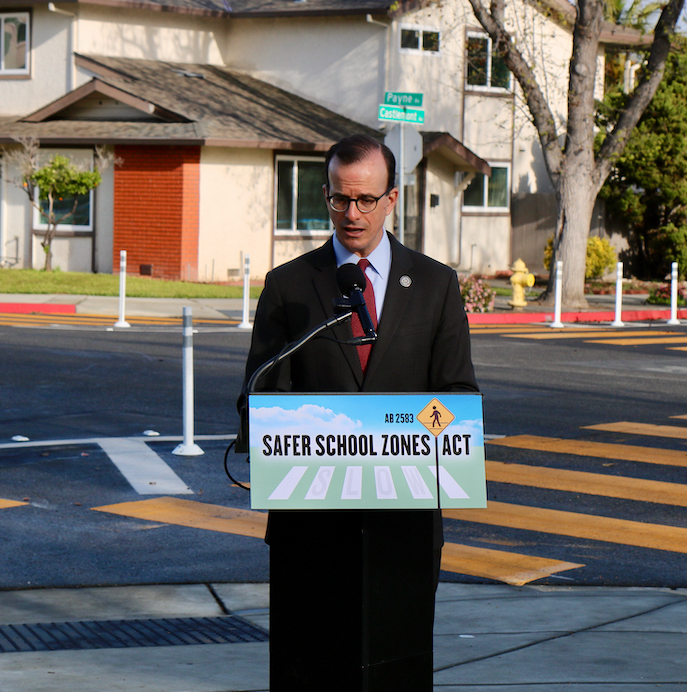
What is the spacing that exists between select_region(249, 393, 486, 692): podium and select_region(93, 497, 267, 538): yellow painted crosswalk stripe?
3906 mm

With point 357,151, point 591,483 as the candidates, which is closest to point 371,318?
point 357,151

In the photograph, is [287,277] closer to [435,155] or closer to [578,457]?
[578,457]

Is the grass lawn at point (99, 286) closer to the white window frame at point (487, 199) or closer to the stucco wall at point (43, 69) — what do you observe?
the stucco wall at point (43, 69)

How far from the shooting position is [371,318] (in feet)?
11.2

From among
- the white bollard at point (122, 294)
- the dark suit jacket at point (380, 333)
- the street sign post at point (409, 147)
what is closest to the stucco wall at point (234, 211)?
the street sign post at point (409, 147)

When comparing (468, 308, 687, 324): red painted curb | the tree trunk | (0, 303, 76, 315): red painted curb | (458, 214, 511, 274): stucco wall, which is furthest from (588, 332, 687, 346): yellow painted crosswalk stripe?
(458, 214, 511, 274): stucco wall

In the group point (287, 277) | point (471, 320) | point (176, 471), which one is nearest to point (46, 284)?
point (471, 320)

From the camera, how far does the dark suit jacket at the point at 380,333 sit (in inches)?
135

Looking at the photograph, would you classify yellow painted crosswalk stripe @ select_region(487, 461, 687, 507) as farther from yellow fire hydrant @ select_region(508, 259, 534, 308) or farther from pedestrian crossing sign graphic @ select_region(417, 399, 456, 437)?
yellow fire hydrant @ select_region(508, 259, 534, 308)

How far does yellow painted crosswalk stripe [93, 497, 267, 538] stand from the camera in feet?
24.0

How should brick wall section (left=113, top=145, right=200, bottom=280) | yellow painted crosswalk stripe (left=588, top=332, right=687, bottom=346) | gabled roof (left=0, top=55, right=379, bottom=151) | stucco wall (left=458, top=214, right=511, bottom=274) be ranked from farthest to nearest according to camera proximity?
stucco wall (left=458, top=214, right=511, bottom=274) < brick wall section (left=113, top=145, right=200, bottom=280) < gabled roof (left=0, top=55, right=379, bottom=151) < yellow painted crosswalk stripe (left=588, top=332, right=687, bottom=346)

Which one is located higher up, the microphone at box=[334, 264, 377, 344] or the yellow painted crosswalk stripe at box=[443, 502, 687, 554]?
the microphone at box=[334, 264, 377, 344]

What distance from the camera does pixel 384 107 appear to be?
752 inches

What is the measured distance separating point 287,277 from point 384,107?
16.0 meters
